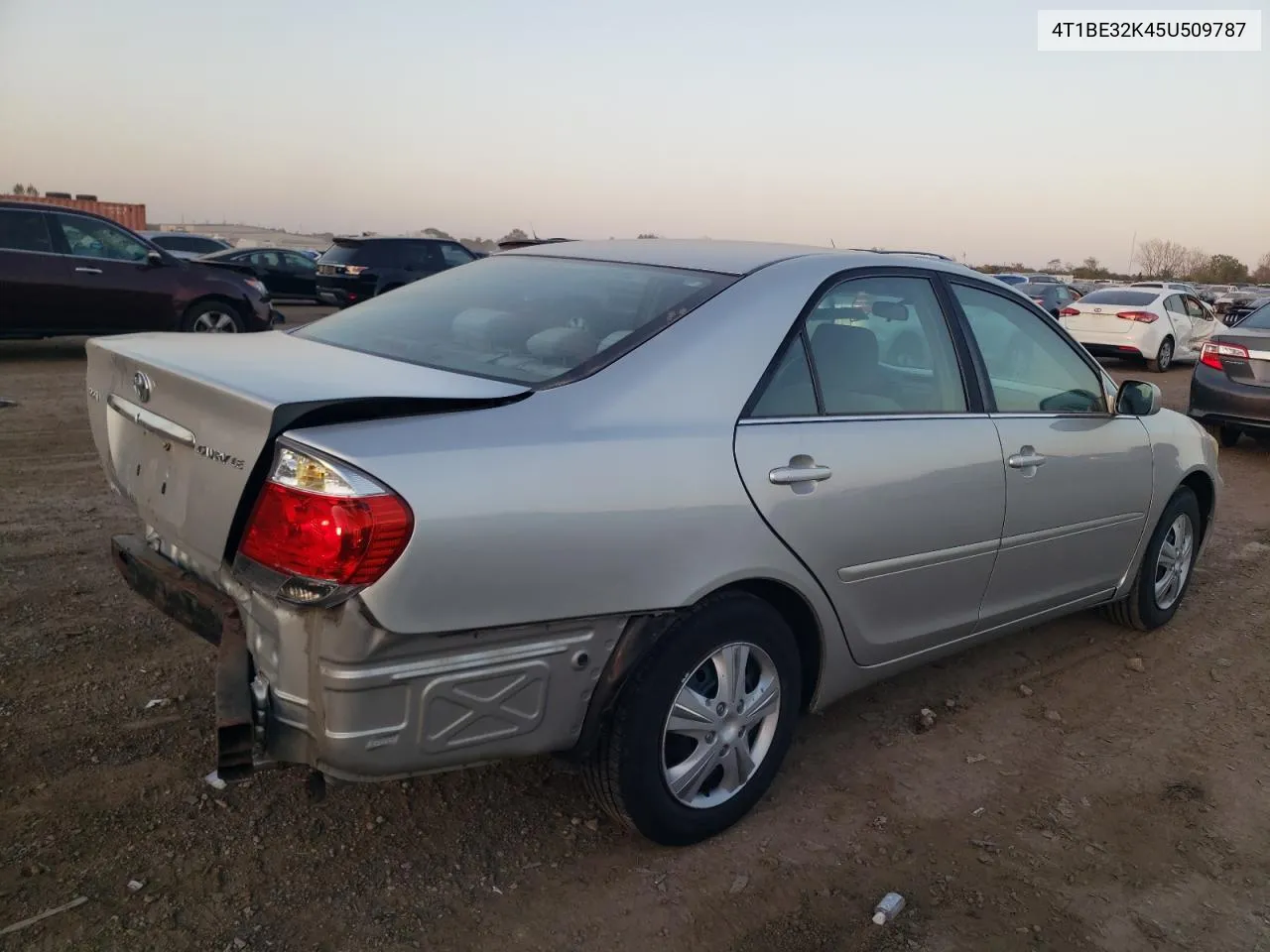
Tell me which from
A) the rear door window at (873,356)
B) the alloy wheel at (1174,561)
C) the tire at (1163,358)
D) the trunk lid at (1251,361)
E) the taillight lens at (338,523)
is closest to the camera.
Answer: the taillight lens at (338,523)

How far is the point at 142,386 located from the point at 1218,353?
9311mm

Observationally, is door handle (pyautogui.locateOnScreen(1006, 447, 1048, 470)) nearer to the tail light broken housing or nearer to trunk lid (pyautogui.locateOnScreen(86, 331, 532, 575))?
trunk lid (pyautogui.locateOnScreen(86, 331, 532, 575))

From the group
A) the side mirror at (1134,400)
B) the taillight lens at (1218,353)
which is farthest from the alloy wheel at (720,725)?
the taillight lens at (1218,353)

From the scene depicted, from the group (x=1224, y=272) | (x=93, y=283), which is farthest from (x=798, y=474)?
(x=1224, y=272)

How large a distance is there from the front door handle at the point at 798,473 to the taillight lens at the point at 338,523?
1.07m

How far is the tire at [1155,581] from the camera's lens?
4570 millimetres

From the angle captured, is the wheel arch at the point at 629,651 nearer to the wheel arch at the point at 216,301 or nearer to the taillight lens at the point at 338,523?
the taillight lens at the point at 338,523

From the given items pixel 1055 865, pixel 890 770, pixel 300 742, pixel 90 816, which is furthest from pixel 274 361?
pixel 1055 865

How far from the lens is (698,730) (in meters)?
2.81

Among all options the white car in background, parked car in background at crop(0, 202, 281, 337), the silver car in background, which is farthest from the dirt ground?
the white car in background

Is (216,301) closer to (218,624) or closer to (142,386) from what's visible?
(142,386)

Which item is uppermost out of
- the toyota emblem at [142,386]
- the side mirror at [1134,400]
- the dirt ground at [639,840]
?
the toyota emblem at [142,386]

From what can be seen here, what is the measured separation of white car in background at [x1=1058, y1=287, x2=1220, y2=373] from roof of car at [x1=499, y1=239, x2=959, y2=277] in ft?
47.7

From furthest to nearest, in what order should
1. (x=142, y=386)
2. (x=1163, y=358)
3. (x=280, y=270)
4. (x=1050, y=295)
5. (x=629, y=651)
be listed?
(x=1050, y=295) → (x=280, y=270) → (x=1163, y=358) → (x=142, y=386) → (x=629, y=651)
